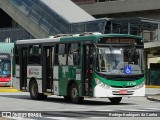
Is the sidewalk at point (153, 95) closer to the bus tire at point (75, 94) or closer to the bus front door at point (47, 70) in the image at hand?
the bus tire at point (75, 94)

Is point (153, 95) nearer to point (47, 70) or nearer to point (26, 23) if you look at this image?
point (47, 70)

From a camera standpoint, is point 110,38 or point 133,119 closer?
point 133,119

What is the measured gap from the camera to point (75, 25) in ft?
183

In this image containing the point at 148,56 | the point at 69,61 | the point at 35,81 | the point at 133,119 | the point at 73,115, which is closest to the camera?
the point at 133,119

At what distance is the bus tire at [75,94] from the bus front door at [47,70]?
75.9 inches

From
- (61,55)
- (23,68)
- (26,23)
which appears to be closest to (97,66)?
(61,55)

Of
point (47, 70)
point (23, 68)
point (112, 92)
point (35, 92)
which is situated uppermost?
point (23, 68)

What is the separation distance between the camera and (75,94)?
942 inches

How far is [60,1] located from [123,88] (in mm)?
39552

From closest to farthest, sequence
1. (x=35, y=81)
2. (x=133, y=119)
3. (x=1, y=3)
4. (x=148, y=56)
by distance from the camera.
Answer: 1. (x=133, y=119)
2. (x=35, y=81)
3. (x=148, y=56)
4. (x=1, y=3)

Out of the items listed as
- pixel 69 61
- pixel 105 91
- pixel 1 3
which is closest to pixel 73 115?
pixel 105 91

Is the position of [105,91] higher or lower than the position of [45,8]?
lower

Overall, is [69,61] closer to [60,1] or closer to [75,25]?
[75,25]

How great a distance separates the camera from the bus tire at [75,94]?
23.7 meters
